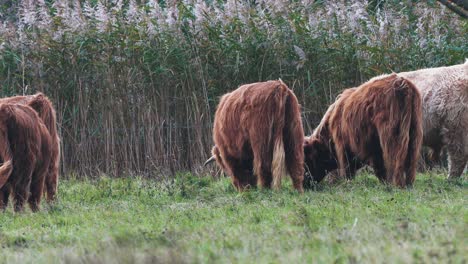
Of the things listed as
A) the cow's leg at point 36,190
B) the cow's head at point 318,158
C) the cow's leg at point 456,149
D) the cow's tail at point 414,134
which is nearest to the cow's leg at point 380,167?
the cow's tail at point 414,134

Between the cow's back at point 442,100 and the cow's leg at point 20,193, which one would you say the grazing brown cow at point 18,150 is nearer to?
the cow's leg at point 20,193

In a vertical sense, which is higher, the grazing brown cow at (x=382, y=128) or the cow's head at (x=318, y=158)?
the grazing brown cow at (x=382, y=128)

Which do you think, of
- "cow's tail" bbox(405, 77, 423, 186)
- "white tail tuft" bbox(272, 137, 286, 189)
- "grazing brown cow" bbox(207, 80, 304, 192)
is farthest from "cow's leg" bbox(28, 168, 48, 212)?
"cow's tail" bbox(405, 77, 423, 186)

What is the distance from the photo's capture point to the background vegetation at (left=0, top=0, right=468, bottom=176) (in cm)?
1365

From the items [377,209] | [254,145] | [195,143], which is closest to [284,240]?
[377,209]

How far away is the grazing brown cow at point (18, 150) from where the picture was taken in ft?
27.6

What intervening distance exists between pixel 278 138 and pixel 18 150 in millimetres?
2926

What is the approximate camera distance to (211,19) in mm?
13992

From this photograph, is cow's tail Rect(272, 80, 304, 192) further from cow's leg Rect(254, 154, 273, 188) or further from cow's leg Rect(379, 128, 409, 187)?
cow's leg Rect(379, 128, 409, 187)

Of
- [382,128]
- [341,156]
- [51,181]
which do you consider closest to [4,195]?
[51,181]

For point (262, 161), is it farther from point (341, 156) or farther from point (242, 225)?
point (242, 225)

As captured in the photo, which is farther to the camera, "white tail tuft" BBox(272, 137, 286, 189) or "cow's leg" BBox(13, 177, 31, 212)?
"white tail tuft" BBox(272, 137, 286, 189)

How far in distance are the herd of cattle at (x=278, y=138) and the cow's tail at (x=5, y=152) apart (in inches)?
0.4

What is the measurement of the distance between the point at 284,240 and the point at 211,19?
8.83 m
